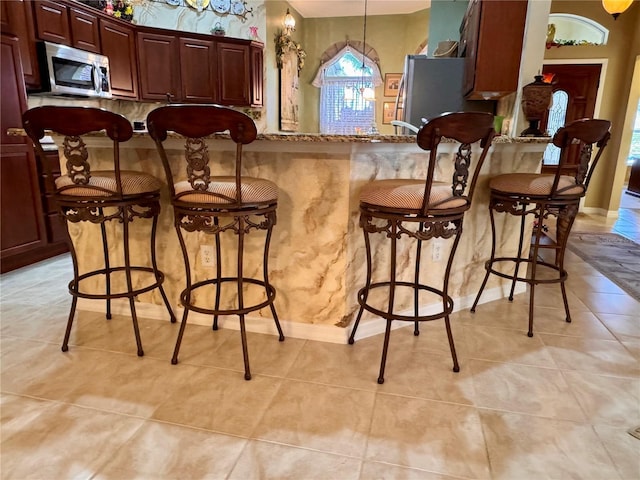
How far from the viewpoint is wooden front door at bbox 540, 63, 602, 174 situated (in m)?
5.71

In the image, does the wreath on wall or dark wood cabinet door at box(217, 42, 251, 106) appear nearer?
dark wood cabinet door at box(217, 42, 251, 106)

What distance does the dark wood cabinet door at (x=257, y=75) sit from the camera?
542cm

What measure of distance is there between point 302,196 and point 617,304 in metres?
2.18

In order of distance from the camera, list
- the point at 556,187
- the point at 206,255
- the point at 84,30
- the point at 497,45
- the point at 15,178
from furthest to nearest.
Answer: the point at 84,30
the point at 15,178
the point at 497,45
the point at 206,255
the point at 556,187

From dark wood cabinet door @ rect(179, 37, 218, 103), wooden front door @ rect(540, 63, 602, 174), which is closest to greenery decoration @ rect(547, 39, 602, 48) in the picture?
wooden front door @ rect(540, 63, 602, 174)

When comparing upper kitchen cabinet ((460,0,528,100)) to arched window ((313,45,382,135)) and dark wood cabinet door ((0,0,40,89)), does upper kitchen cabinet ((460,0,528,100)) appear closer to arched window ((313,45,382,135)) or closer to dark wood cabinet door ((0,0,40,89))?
dark wood cabinet door ((0,0,40,89))

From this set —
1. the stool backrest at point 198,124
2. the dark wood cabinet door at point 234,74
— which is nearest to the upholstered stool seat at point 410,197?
the stool backrest at point 198,124

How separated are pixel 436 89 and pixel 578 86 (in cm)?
355

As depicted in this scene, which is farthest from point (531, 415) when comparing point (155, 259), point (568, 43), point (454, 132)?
point (568, 43)

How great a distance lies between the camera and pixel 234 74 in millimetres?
5285

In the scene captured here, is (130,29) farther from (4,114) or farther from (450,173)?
(450,173)

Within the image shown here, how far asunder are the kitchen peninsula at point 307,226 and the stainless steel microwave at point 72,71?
164cm

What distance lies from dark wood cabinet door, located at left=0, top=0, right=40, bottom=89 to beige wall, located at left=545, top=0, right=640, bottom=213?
20.0 feet

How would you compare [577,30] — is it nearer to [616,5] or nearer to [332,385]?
[616,5]
